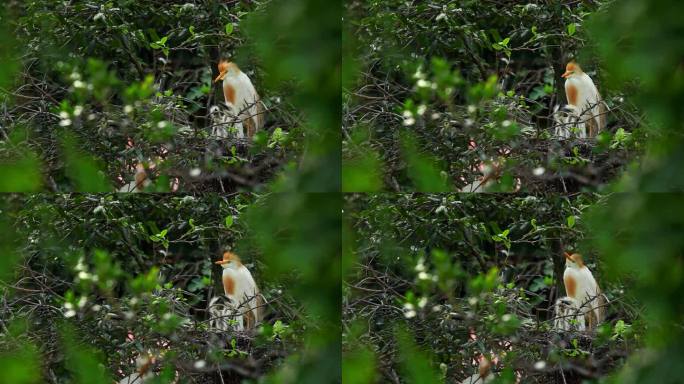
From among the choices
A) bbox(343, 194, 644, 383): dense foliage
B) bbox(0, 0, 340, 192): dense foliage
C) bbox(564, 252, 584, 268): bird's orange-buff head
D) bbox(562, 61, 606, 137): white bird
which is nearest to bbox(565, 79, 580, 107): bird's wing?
bbox(562, 61, 606, 137): white bird

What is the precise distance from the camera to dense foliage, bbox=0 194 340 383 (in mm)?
2531

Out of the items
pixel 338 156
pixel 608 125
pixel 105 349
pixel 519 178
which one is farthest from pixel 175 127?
pixel 608 125

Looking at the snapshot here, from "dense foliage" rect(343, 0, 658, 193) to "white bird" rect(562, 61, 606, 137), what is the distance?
21 millimetres

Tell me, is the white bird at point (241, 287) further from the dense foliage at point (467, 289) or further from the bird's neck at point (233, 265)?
the dense foliage at point (467, 289)

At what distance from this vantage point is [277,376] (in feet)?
8.21

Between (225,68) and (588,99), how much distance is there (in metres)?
0.89

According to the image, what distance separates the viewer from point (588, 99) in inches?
101

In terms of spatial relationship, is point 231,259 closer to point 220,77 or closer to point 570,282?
point 220,77

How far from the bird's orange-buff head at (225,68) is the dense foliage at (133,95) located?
0.06 ft

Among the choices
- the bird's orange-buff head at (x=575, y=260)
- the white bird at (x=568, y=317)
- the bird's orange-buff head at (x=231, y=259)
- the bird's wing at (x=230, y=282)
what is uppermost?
the bird's orange-buff head at (x=575, y=260)

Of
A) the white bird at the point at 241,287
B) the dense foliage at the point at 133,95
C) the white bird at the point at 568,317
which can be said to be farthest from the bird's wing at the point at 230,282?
the white bird at the point at 568,317

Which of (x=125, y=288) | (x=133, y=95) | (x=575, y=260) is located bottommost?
(x=125, y=288)

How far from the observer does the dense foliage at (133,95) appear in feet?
8.28

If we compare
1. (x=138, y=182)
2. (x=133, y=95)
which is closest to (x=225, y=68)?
(x=133, y=95)
